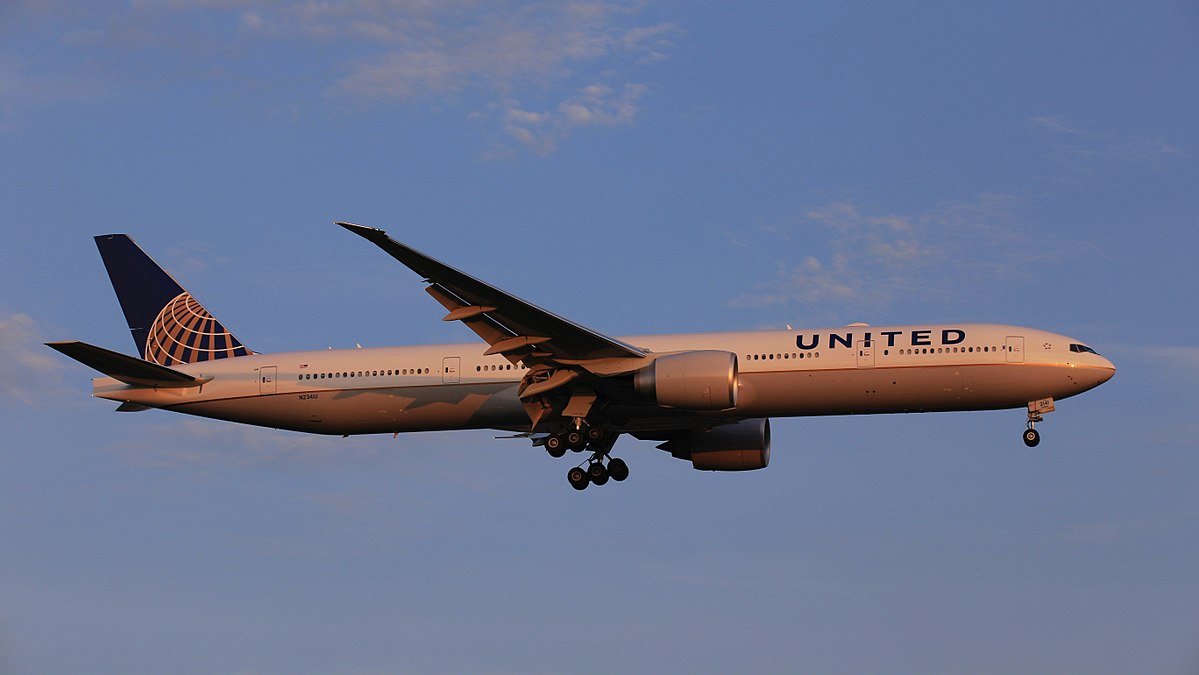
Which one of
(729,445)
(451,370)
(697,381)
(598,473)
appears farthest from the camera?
(729,445)

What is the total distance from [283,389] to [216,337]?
4355mm

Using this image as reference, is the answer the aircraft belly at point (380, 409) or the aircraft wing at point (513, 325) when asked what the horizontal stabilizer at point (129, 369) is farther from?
the aircraft wing at point (513, 325)

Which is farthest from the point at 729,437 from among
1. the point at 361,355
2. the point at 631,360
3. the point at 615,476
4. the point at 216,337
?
the point at 216,337

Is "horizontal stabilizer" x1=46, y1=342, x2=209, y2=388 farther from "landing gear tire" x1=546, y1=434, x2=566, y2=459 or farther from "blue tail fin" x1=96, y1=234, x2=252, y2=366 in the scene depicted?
"landing gear tire" x1=546, y1=434, x2=566, y2=459

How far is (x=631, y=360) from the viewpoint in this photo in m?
45.2

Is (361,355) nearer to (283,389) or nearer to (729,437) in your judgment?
(283,389)

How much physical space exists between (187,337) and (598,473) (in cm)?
1427

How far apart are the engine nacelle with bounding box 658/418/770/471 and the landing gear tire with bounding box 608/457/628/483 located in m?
2.64

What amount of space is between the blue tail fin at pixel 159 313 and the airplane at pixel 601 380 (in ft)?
2.13

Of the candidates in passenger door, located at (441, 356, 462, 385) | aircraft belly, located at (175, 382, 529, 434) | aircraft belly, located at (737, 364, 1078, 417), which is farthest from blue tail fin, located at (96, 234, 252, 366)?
aircraft belly, located at (737, 364, 1078, 417)

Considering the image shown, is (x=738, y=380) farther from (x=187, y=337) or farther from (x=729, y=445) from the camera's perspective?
(x=187, y=337)

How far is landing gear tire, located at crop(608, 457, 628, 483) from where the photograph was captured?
4956cm

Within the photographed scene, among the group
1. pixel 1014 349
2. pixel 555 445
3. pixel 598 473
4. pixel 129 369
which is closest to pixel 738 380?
pixel 555 445

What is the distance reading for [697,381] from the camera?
43656mm
